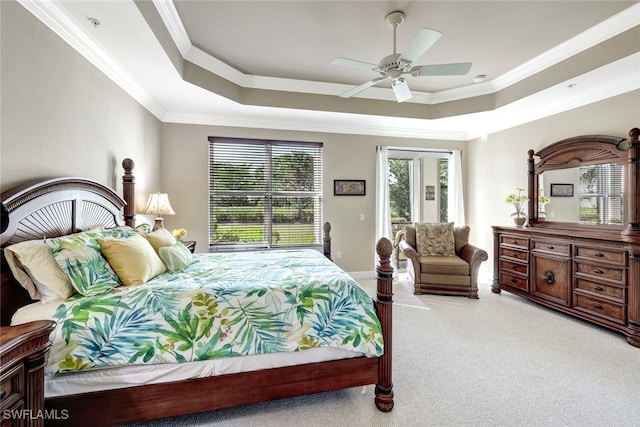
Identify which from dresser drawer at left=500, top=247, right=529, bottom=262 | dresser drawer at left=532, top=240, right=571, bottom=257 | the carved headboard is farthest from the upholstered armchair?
the carved headboard

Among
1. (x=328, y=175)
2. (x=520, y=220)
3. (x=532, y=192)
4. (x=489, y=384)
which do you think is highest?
(x=328, y=175)

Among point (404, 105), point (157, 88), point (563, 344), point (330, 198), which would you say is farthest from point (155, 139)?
point (563, 344)

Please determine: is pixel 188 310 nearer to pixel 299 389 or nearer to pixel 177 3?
pixel 299 389

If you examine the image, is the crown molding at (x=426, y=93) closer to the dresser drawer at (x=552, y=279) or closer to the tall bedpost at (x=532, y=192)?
the tall bedpost at (x=532, y=192)

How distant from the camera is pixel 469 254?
4.14 m

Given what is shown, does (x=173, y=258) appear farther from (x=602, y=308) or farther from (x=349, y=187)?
(x=602, y=308)

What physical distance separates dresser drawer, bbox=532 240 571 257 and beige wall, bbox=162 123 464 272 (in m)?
2.36

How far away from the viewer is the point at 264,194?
183 inches

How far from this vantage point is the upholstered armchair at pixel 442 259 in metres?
4.02

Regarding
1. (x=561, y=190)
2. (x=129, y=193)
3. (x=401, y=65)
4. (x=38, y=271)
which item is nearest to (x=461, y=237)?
(x=561, y=190)

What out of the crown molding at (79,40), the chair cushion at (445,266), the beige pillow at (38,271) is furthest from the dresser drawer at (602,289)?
the crown molding at (79,40)

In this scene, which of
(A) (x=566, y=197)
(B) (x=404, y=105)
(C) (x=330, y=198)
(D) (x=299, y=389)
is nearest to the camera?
(D) (x=299, y=389)

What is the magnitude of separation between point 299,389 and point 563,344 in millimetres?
2587

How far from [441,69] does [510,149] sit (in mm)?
2974
